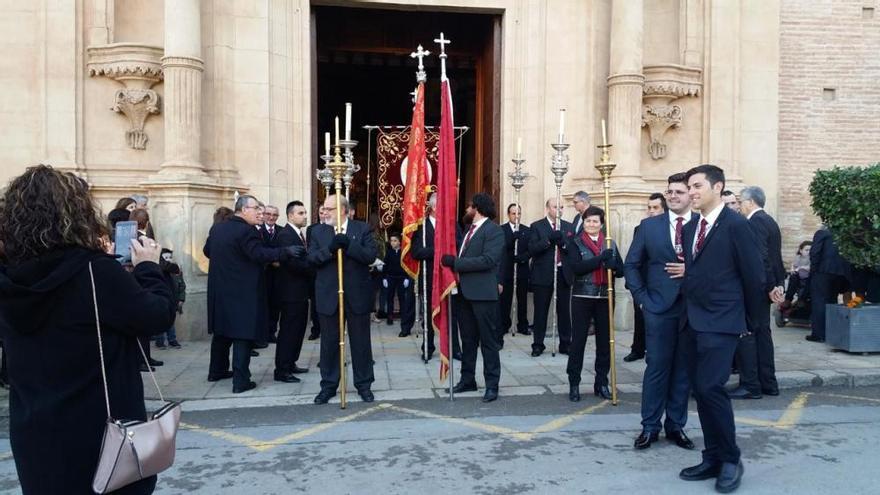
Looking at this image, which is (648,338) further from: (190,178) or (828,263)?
(190,178)

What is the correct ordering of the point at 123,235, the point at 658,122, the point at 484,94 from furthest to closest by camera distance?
the point at 484,94 → the point at 658,122 → the point at 123,235

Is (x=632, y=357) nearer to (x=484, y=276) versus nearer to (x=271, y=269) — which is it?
(x=484, y=276)

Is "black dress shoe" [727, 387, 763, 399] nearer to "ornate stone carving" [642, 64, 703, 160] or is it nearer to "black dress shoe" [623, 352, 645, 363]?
"black dress shoe" [623, 352, 645, 363]

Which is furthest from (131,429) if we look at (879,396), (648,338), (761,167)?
(761,167)

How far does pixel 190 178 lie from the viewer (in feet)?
32.8

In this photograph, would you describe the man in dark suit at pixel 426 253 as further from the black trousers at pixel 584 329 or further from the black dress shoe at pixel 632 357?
the black dress shoe at pixel 632 357

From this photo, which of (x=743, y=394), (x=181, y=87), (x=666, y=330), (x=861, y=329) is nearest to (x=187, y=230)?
(x=181, y=87)

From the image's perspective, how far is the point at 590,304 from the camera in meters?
6.78

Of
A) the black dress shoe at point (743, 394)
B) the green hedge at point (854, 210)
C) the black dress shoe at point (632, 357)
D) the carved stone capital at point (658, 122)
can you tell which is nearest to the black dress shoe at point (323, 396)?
the black dress shoe at point (632, 357)

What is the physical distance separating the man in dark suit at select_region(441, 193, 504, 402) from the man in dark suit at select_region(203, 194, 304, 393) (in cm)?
186

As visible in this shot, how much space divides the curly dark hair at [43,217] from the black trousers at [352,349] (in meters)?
4.21

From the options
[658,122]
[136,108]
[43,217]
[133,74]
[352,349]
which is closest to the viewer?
[43,217]

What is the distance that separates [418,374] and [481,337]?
53.8 inches

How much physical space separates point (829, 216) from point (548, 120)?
14.6 feet
